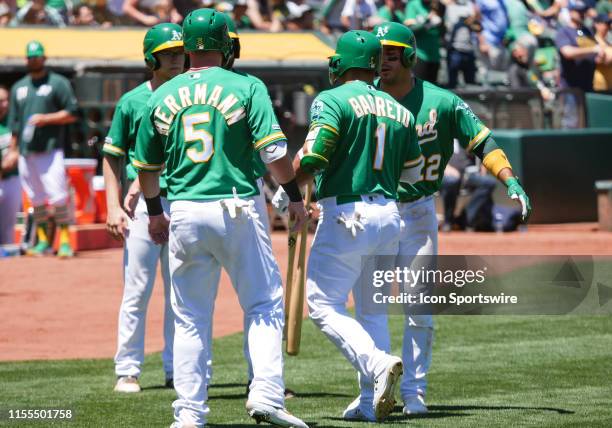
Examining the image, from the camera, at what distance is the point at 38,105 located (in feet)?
54.5

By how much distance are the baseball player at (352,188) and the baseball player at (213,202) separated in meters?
0.38

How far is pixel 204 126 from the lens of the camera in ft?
23.1

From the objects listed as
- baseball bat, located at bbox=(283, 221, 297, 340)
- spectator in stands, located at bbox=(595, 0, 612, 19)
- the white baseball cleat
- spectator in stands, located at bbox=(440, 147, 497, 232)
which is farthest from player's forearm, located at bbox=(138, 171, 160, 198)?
spectator in stands, located at bbox=(595, 0, 612, 19)

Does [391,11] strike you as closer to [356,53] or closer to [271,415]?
[356,53]

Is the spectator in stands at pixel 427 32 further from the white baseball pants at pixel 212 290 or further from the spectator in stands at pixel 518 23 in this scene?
the white baseball pants at pixel 212 290

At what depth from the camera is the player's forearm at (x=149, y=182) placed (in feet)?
24.2

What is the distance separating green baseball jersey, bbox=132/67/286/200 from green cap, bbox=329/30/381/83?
2.43 ft

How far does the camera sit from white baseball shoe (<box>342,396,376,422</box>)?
7809mm

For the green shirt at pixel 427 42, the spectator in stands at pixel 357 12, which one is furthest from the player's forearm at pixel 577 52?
the spectator in stands at pixel 357 12

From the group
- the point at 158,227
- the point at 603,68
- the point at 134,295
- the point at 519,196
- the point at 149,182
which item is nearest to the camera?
the point at 149,182

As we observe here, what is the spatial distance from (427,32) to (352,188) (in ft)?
40.9

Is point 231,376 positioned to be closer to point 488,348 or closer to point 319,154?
point 488,348

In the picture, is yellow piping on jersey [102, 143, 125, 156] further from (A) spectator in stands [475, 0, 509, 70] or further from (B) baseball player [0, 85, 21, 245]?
(A) spectator in stands [475, 0, 509, 70]

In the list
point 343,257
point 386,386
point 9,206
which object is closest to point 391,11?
point 9,206
